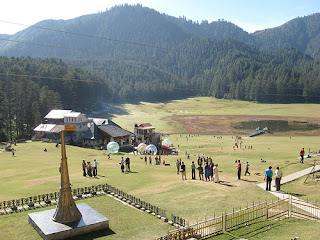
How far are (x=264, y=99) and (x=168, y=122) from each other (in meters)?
83.0

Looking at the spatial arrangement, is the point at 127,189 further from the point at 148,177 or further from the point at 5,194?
the point at 5,194

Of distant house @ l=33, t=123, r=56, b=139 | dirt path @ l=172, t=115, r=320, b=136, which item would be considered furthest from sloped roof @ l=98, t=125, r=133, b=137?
dirt path @ l=172, t=115, r=320, b=136

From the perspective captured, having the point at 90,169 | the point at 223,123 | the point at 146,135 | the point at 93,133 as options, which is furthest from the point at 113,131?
the point at 223,123

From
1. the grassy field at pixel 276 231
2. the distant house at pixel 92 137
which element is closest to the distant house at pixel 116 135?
the distant house at pixel 92 137

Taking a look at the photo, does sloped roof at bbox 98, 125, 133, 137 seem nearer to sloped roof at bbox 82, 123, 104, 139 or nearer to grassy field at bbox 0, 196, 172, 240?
sloped roof at bbox 82, 123, 104, 139

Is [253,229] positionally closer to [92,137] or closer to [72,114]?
[92,137]

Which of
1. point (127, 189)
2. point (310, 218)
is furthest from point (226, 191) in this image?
point (127, 189)

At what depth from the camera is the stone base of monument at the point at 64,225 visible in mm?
15125

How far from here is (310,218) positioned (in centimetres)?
1681

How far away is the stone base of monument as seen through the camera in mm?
15125

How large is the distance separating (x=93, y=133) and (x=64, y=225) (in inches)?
2048

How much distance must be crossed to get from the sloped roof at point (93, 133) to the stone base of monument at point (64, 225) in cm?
4988

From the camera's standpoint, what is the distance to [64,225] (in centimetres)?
1588

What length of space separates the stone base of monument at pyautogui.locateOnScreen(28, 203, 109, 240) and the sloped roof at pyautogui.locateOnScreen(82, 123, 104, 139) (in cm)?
4988
